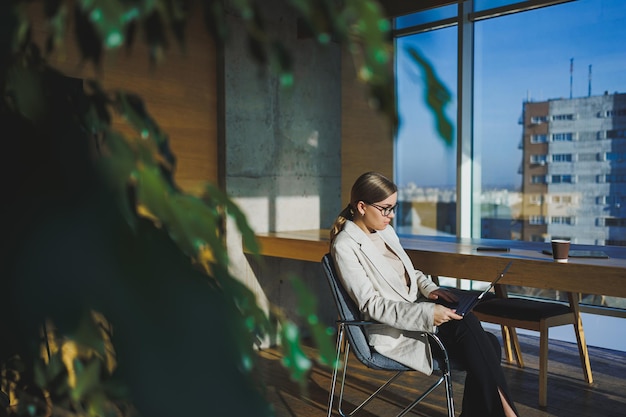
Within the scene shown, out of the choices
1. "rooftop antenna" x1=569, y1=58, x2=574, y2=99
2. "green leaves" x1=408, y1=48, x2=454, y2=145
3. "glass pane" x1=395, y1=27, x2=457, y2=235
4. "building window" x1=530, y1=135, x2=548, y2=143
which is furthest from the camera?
"glass pane" x1=395, y1=27, x2=457, y2=235

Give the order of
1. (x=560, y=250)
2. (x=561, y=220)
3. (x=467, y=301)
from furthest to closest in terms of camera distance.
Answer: (x=561, y=220), (x=560, y=250), (x=467, y=301)

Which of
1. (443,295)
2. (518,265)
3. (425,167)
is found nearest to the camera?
(443,295)

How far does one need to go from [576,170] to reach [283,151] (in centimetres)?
240

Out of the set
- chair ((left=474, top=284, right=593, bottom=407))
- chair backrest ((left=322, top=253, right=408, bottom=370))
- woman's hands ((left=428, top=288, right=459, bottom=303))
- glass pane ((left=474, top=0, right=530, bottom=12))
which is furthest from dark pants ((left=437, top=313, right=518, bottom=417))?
glass pane ((left=474, top=0, right=530, bottom=12))

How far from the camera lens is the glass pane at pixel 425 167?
5691 millimetres

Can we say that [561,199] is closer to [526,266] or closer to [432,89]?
[526,266]

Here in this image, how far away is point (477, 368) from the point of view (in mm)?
2799

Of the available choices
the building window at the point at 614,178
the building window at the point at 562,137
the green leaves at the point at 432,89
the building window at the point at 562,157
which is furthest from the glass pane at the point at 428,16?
the green leaves at the point at 432,89

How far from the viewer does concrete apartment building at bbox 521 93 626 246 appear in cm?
489

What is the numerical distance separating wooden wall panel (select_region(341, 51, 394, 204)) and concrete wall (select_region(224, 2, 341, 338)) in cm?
12

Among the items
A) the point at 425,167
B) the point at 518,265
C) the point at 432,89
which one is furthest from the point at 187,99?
the point at 432,89

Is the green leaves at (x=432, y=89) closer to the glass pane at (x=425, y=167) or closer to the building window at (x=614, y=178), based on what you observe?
the building window at (x=614, y=178)

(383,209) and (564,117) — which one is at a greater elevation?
(564,117)

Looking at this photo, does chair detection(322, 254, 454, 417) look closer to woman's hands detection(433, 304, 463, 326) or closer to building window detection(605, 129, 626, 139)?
woman's hands detection(433, 304, 463, 326)
